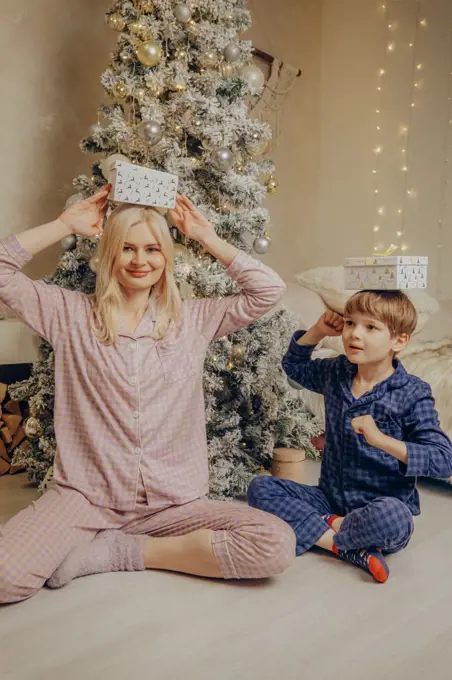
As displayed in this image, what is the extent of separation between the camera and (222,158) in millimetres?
2111

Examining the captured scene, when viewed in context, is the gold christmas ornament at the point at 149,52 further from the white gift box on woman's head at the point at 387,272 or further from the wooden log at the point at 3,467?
the wooden log at the point at 3,467

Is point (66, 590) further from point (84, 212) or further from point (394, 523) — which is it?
point (84, 212)

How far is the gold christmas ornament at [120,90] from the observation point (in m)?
2.16

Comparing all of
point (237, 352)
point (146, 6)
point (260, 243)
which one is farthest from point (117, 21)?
point (237, 352)

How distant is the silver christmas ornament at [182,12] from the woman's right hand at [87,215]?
734 mm

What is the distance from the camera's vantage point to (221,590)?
161 centimetres

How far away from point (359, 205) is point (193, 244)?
2.10m

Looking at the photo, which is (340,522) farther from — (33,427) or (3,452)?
(3,452)

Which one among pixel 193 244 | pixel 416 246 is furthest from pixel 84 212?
pixel 416 246

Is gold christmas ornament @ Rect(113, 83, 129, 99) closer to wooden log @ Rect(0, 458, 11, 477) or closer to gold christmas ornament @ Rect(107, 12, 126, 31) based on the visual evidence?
gold christmas ornament @ Rect(107, 12, 126, 31)

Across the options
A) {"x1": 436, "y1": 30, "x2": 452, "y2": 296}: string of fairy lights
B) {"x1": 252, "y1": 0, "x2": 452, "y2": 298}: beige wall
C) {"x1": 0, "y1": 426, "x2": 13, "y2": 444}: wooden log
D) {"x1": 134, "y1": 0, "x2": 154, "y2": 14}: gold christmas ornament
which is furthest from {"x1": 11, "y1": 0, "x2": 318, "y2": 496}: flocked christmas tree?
{"x1": 436, "y1": 30, "x2": 452, "y2": 296}: string of fairy lights

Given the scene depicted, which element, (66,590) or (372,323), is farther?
(372,323)

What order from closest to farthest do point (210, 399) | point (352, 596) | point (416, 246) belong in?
point (352, 596)
point (210, 399)
point (416, 246)

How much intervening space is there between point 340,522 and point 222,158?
118 centimetres
